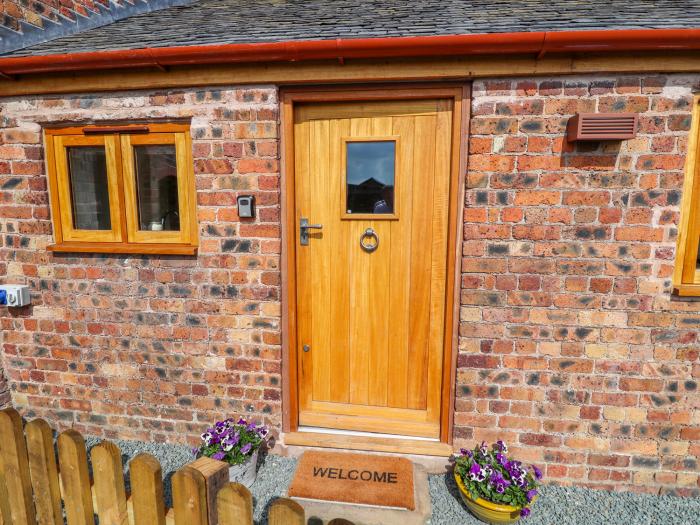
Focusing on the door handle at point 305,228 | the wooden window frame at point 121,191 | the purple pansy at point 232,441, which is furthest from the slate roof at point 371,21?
the purple pansy at point 232,441

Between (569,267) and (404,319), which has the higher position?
(569,267)

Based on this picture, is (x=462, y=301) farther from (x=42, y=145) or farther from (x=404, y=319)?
(x=42, y=145)

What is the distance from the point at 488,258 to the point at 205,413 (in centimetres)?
236

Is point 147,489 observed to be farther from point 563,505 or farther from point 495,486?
point 563,505

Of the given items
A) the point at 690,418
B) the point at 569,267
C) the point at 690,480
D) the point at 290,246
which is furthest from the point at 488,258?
the point at 690,480

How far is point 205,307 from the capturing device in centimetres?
269

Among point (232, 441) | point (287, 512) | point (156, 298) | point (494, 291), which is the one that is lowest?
point (232, 441)

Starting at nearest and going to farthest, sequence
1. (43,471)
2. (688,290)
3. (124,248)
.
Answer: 1. (43,471)
2. (688,290)
3. (124,248)

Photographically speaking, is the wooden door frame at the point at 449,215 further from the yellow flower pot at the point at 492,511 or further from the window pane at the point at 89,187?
the window pane at the point at 89,187

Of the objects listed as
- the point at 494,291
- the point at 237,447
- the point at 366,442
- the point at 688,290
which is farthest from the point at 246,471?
the point at 688,290

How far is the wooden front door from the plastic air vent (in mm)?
749

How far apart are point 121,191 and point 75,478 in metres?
1.91

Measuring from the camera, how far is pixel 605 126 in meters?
2.13

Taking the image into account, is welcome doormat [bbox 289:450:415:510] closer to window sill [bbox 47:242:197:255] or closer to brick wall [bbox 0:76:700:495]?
brick wall [bbox 0:76:700:495]
